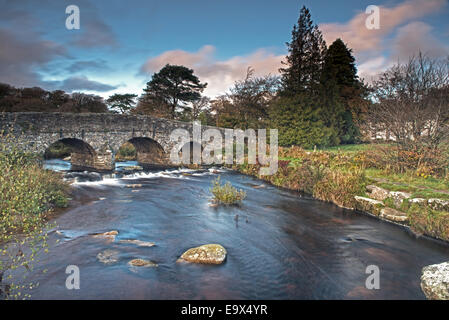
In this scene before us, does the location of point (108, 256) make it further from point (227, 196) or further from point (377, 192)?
point (377, 192)

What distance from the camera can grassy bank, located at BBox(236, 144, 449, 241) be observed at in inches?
345

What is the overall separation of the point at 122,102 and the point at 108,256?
4051 centimetres

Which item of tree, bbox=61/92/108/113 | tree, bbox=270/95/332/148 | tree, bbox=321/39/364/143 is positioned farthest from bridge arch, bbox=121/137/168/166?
tree, bbox=321/39/364/143

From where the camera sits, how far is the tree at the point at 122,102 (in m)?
42.7

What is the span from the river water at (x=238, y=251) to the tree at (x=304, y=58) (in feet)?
56.9

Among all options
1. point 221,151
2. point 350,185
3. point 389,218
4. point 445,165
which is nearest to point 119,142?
point 221,151

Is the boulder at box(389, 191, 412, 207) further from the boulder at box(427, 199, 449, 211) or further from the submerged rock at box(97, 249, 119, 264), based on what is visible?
the submerged rock at box(97, 249, 119, 264)

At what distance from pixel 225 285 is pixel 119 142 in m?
17.9

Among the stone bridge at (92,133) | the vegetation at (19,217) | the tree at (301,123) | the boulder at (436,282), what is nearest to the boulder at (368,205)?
the boulder at (436,282)

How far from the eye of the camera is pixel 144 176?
64.2ft

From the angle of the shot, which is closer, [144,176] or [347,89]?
[144,176]

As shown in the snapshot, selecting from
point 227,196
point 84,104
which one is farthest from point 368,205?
point 84,104

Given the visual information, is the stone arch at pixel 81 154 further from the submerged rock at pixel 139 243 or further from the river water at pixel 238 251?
the submerged rock at pixel 139 243
